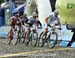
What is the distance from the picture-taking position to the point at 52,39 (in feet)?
57.7

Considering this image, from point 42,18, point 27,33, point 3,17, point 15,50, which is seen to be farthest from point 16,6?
point 15,50

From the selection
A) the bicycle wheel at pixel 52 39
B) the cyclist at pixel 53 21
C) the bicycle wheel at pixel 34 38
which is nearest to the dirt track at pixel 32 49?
the bicycle wheel at pixel 52 39

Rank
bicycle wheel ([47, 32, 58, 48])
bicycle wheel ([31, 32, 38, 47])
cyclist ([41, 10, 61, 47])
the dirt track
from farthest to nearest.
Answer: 1. bicycle wheel ([31, 32, 38, 47])
2. cyclist ([41, 10, 61, 47])
3. bicycle wheel ([47, 32, 58, 48])
4. the dirt track

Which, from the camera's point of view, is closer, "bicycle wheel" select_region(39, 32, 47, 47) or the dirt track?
the dirt track

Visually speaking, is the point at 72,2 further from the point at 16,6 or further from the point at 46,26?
the point at 16,6

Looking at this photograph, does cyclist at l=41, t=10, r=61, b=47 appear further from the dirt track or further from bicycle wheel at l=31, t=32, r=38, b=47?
the dirt track

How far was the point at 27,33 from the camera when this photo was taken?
60.8 feet

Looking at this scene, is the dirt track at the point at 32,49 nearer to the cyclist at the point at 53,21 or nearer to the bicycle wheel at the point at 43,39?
the bicycle wheel at the point at 43,39

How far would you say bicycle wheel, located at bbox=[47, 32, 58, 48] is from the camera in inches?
683

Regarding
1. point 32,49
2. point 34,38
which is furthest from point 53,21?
point 32,49

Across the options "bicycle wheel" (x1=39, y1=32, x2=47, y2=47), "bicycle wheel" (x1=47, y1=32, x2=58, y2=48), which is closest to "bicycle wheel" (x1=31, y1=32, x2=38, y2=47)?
"bicycle wheel" (x1=39, y1=32, x2=47, y2=47)

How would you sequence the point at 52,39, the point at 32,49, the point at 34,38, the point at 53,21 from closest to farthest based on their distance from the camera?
the point at 32,49 → the point at 52,39 → the point at 53,21 → the point at 34,38

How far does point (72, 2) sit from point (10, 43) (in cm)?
364

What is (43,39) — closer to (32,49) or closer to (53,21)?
(53,21)
